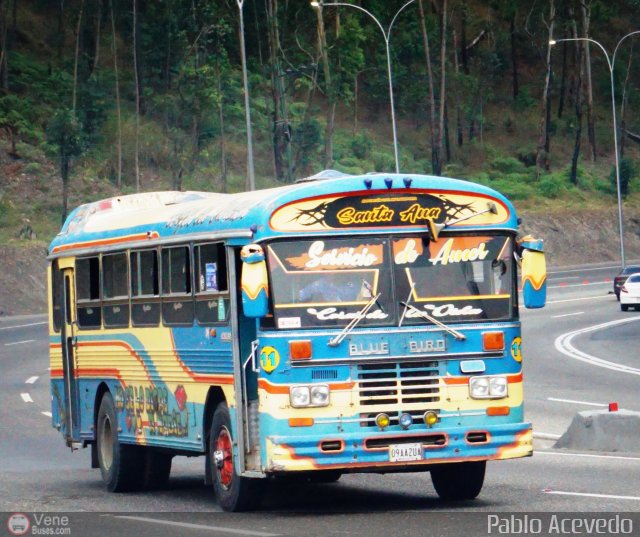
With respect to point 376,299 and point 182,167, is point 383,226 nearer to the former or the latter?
point 376,299

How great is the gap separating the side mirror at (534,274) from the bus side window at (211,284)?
2527 millimetres

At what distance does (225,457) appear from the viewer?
12.9 m

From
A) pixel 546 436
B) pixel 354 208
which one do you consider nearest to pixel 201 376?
pixel 354 208

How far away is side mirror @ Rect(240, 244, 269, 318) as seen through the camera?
1188cm

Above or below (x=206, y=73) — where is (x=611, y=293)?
below

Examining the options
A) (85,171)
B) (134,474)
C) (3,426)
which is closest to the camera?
(134,474)

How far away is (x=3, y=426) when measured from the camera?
24172 mm

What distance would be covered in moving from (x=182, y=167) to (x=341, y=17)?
14260mm

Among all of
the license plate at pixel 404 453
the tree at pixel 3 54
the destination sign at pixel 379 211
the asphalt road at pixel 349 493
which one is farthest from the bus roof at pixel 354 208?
the tree at pixel 3 54

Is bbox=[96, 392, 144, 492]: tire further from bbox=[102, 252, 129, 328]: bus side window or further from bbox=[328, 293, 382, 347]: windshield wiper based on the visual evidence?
bbox=[328, 293, 382, 347]: windshield wiper

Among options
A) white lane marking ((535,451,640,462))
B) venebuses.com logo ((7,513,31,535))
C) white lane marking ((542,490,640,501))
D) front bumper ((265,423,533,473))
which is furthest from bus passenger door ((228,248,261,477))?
white lane marking ((535,451,640,462))

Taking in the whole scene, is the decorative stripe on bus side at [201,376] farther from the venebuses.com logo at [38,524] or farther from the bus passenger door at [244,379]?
the venebuses.com logo at [38,524]

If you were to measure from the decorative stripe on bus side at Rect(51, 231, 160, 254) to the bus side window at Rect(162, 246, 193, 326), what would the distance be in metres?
0.42

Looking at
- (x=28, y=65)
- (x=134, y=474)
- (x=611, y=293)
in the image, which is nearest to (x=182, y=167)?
(x=28, y=65)
